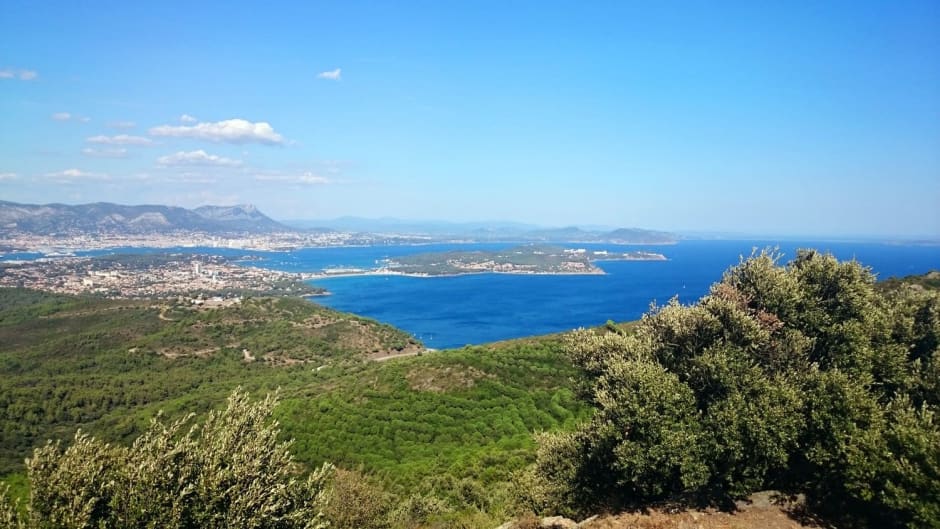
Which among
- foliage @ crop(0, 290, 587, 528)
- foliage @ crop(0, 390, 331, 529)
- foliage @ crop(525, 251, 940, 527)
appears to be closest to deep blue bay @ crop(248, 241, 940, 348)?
foliage @ crop(0, 290, 587, 528)

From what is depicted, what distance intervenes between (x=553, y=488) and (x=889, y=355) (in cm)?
1279

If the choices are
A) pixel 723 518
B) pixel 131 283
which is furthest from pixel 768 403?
pixel 131 283

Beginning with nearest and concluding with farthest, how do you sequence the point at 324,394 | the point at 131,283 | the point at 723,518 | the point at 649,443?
1. the point at 723,518
2. the point at 649,443
3. the point at 324,394
4. the point at 131,283

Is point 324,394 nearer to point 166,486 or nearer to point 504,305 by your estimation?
point 166,486

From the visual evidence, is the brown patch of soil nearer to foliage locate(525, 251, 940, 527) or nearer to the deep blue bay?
foliage locate(525, 251, 940, 527)

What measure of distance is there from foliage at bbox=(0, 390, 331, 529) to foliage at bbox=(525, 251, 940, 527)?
9.53 meters

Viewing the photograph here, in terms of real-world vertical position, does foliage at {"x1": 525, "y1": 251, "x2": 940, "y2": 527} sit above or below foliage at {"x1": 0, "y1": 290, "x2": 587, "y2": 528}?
above

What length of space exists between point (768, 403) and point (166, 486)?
16.1m

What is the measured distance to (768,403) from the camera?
15.0 meters

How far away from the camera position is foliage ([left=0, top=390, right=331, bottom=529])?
979 centimetres

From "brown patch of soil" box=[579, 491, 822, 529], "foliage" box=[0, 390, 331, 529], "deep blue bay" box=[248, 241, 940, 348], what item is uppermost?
"foliage" box=[0, 390, 331, 529]

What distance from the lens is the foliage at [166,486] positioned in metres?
9.79

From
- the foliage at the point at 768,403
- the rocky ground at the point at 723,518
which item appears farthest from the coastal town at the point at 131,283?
the rocky ground at the point at 723,518

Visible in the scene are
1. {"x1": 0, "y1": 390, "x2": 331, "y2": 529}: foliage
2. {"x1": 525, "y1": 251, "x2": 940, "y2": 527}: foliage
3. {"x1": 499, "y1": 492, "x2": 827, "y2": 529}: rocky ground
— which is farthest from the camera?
{"x1": 499, "y1": 492, "x2": 827, "y2": 529}: rocky ground
